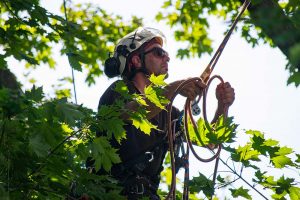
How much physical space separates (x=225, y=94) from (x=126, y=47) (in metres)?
1.06

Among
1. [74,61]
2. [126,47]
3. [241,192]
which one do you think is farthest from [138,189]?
[126,47]

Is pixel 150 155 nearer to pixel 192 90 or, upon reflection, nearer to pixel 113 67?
pixel 192 90

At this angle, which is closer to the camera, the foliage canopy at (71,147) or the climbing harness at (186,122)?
the foliage canopy at (71,147)

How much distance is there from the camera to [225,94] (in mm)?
4160

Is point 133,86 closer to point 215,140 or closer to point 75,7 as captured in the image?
point 215,140

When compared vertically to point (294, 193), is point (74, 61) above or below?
above

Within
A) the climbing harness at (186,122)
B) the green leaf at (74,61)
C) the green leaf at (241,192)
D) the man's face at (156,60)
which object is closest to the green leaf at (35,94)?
the climbing harness at (186,122)

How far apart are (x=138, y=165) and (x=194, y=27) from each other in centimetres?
705

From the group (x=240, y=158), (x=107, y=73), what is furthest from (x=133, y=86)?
(x=240, y=158)

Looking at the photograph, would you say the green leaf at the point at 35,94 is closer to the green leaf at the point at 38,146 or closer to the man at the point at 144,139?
the green leaf at the point at 38,146

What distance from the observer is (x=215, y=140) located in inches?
135

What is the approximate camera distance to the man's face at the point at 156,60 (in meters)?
4.65

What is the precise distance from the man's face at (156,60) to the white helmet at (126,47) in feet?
0.36

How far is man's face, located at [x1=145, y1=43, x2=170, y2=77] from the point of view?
183 inches
